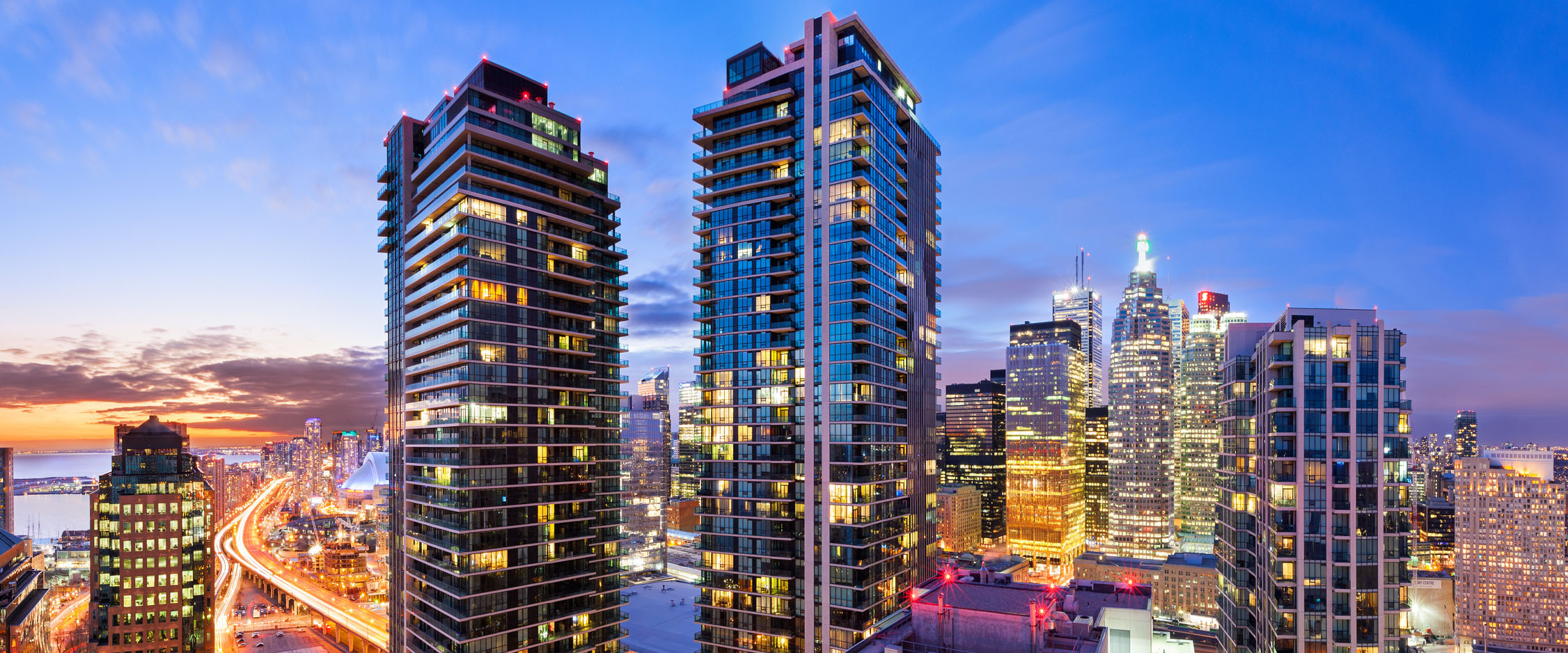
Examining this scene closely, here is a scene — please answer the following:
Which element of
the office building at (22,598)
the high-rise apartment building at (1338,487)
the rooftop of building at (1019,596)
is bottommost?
the office building at (22,598)

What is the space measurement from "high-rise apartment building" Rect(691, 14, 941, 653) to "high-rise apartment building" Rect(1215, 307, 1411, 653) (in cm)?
4431

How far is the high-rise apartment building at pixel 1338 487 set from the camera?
78.2m

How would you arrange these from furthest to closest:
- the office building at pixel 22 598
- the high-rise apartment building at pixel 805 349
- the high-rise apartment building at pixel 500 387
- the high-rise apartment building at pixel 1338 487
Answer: the office building at pixel 22 598, the high-rise apartment building at pixel 805 349, the high-rise apartment building at pixel 500 387, the high-rise apartment building at pixel 1338 487

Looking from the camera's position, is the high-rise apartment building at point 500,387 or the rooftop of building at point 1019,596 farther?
the high-rise apartment building at point 500,387

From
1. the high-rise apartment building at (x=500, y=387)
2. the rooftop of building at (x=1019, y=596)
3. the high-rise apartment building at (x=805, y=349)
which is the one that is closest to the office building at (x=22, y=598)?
the high-rise apartment building at (x=500, y=387)

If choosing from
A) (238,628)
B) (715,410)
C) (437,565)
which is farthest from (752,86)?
(238,628)

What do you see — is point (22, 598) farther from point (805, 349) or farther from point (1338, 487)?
point (1338, 487)

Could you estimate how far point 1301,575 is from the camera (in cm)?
7938

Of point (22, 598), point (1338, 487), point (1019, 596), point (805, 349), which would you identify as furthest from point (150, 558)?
point (1338, 487)

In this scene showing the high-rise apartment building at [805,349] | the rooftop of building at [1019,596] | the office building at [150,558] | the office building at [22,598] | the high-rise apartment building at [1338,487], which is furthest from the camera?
the office building at [150,558]

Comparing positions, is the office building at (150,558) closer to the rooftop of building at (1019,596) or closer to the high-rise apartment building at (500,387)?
the high-rise apartment building at (500,387)

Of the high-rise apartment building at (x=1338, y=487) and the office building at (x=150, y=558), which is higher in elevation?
the high-rise apartment building at (x=1338, y=487)

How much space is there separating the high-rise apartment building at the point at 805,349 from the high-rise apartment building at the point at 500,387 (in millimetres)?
16130

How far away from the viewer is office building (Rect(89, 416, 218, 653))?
396ft
